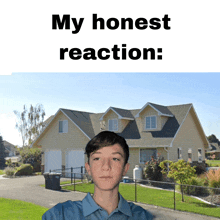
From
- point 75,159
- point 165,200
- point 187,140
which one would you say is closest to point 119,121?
point 75,159

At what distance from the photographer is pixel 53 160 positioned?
27.6 metres

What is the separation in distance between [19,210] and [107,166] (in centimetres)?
1114

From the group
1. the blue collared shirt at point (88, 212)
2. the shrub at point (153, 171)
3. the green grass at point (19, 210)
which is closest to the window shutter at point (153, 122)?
the shrub at point (153, 171)

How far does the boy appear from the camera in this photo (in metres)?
1.51

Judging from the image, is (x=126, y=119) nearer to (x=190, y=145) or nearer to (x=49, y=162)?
(x=190, y=145)

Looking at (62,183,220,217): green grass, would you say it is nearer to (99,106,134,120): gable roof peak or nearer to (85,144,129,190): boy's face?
(99,106,134,120): gable roof peak

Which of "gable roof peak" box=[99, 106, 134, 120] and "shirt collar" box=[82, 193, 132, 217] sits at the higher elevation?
"gable roof peak" box=[99, 106, 134, 120]

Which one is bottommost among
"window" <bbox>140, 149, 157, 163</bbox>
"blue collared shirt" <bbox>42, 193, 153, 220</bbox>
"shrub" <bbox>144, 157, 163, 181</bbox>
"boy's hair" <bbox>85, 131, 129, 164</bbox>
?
"shrub" <bbox>144, 157, 163, 181</bbox>

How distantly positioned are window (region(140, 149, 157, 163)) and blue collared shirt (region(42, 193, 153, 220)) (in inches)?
818

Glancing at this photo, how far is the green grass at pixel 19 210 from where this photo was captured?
34.0ft

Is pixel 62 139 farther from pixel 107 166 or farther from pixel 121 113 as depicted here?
pixel 107 166

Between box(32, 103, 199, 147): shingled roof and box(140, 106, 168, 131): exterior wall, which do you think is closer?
box(32, 103, 199, 147): shingled roof

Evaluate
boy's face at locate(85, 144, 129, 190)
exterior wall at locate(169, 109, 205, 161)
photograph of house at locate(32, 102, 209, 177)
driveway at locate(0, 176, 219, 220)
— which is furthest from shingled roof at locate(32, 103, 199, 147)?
boy's face at locate(85, 144, 129, 190)

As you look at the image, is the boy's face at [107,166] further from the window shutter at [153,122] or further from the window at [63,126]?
the window at [63,126]
